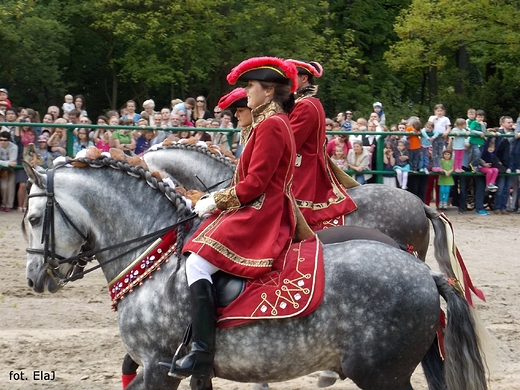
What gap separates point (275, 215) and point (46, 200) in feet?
4.48

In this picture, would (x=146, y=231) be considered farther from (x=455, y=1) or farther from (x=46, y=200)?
(x=455, y=1)

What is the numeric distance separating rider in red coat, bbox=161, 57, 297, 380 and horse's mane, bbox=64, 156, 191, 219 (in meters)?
A: 0.30

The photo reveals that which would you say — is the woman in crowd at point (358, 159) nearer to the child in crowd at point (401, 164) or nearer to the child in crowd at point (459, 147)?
the child in crowd at point (401, 164)

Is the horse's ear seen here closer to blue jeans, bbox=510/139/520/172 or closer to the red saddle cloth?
the red saddle cloth

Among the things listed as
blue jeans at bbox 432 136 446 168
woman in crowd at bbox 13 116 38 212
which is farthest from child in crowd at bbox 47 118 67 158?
blue jeans at bbox 432 136 446 168

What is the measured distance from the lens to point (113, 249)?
5.18 meters

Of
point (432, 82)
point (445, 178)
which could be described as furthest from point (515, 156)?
point (432, 82)

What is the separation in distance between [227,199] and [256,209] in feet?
0.56

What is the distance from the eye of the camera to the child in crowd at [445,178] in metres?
16.0

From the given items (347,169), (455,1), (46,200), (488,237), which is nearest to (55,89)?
(455,1)

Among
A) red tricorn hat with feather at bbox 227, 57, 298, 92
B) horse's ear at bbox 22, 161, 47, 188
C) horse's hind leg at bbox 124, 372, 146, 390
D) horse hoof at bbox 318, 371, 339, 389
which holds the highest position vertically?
red tricorn hat with feather at bbox 227, 57, 298, 92

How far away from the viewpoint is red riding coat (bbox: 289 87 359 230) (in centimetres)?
673

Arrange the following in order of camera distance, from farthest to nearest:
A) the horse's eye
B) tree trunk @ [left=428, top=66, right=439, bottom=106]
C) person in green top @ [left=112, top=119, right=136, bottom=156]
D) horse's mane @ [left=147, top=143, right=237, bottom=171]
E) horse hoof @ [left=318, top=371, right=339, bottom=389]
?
tree trunk @ [left=428, top=66, right=439, bottom=106] < person in green top @ [left=112, top=119, right=136, bottom=156] < horse's mane @ [left=147, top=143, right=237, bottom=171] < horse hoof @ [left=318, top=371, right=339, bottom=389] < the horse's eye

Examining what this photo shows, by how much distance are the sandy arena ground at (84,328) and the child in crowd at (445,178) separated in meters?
3.70
